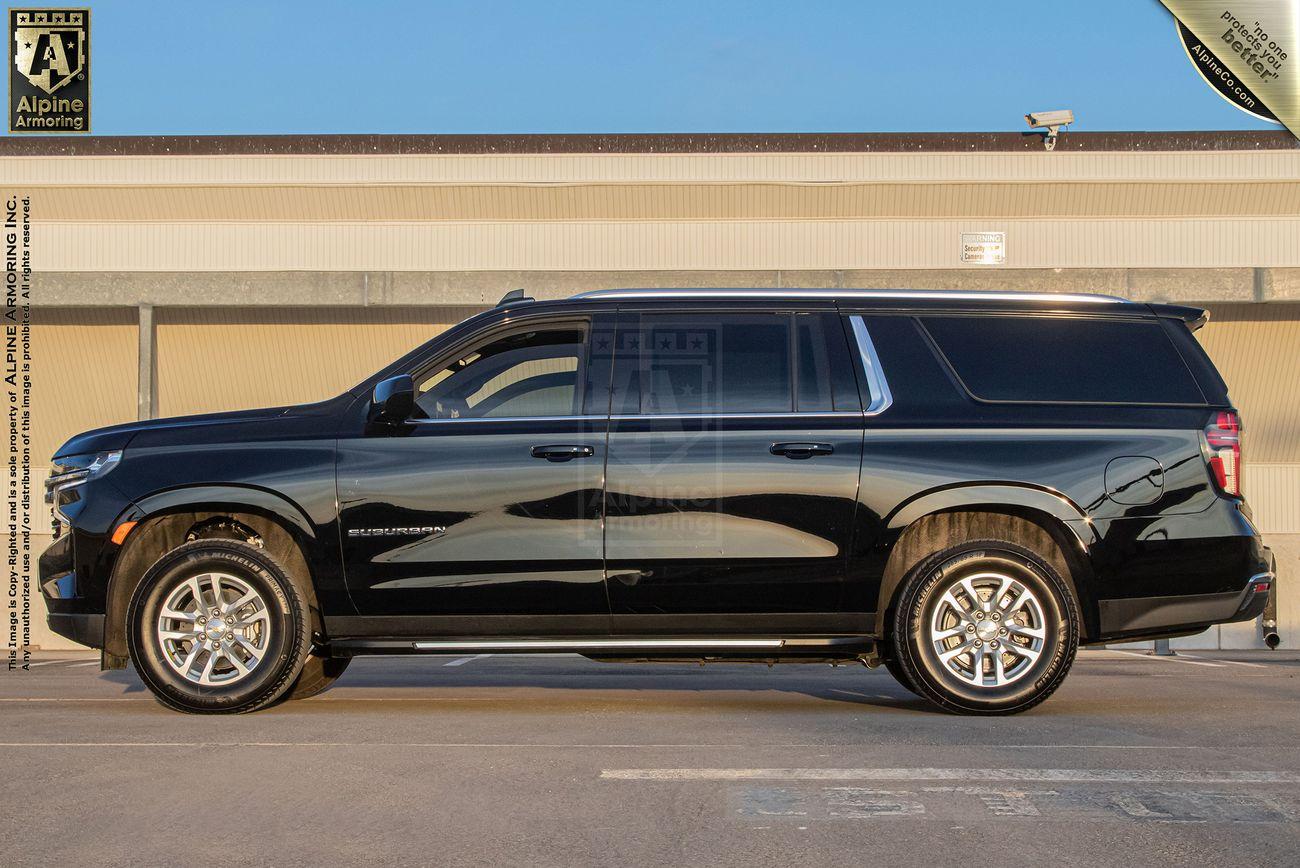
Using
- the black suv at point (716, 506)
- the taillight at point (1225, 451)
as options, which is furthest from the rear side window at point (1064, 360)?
the taillight at point (1225, 451)

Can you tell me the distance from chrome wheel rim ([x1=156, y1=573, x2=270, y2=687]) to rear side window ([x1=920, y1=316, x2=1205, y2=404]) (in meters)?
3.57

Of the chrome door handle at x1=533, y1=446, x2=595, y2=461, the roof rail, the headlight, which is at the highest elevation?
the roof rail

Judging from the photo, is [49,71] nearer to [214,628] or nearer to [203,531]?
[203,531]

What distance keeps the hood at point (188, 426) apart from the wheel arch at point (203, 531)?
310mm

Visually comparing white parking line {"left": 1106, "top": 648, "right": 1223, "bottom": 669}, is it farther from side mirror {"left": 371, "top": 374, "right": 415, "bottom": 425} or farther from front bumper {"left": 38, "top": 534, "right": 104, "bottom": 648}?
front bumper {"left": 38, "top": 534, "right": 104, "bottom": 648}

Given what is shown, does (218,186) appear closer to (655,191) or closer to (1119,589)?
(655,191)

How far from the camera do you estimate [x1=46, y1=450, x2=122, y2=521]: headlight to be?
7.56m

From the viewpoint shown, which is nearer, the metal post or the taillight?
the taillight

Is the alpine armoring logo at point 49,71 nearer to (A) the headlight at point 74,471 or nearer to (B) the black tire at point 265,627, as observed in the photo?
(A) the headlight at point 74,471

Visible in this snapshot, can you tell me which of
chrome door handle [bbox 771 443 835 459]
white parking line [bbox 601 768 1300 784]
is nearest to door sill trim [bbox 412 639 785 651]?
chrome door handle [bbox 771 443 835 459]

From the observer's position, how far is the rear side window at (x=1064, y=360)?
24.7 feet

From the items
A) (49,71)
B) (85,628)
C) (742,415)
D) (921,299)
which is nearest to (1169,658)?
(921,299)

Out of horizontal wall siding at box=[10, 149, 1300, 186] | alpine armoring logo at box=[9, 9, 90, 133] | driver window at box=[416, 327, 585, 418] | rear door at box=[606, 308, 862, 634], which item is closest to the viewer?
rear door at box=[606, 308, 862, 634]

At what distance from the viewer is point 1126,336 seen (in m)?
7.60
